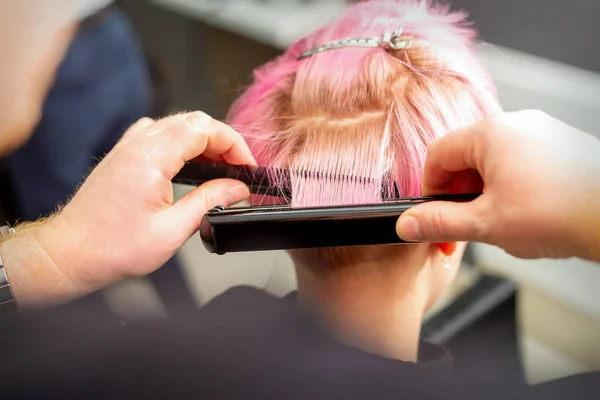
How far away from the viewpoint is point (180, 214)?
1.51ft

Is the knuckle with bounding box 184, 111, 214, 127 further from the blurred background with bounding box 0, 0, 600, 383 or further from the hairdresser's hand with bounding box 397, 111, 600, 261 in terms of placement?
the hairdresser's hand with bounding box 397, 111, 600, 261

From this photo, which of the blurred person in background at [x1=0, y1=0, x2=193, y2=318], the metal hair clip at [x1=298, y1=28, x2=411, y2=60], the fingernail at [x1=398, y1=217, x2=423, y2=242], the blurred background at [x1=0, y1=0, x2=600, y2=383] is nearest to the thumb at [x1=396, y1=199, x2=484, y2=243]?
the fingernail at [x1=398, y1=217, x2=423, y2=242]

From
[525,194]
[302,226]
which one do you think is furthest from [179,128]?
[525,194]

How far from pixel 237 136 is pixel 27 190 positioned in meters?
0.27

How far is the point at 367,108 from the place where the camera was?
19.8 inches

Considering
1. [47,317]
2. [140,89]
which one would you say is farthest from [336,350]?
[140,89]

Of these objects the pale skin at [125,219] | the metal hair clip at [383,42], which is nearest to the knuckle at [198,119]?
the pale skin at [125,219]

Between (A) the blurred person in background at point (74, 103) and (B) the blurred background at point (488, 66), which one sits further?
(A) the blurred person in background at point (74, 103)

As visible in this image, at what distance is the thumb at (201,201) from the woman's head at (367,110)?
0.03 meters

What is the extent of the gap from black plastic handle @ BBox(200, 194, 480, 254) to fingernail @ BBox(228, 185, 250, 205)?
43 mm

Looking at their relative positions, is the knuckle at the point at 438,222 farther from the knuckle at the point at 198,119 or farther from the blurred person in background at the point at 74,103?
the blurred person in background at the point at 74,103

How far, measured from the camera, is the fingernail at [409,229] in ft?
1.26

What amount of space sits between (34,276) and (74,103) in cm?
25

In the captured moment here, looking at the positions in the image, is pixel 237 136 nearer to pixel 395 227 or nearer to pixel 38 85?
pixel 395 227
